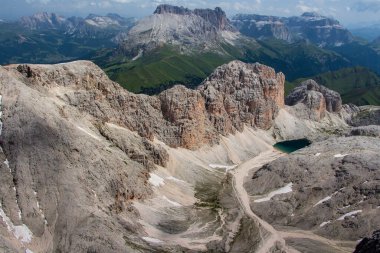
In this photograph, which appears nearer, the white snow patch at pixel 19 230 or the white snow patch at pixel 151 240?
the white snow patch at pixel 19 230

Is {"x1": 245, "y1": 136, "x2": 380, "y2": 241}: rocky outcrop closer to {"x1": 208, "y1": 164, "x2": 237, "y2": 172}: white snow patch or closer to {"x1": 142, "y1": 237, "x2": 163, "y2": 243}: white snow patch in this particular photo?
{"x1": 208, "y1": 164, "x2": 237, "y2": 172}: white snow patch

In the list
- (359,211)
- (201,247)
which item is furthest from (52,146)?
(359,211)

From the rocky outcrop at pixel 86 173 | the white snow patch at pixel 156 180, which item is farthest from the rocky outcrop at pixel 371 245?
the white snow patch at pixel 156 180

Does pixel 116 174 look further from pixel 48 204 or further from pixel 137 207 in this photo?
pixel 48 204

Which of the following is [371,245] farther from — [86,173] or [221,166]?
[221,166]

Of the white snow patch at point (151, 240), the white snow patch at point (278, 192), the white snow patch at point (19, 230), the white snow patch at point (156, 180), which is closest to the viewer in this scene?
the white snow patch at point (19, 230)

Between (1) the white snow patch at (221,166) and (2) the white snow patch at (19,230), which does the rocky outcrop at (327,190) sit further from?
(2) the white snow patch at (19,230)
